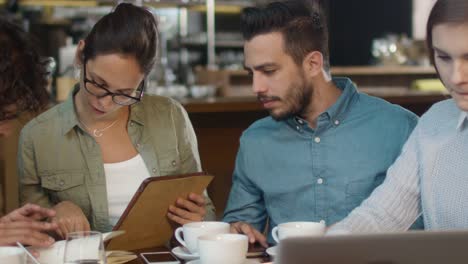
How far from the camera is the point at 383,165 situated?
2.56 m

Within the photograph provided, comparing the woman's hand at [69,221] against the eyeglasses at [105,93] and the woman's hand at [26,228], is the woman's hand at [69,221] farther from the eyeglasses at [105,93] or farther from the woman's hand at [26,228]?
the eyeglasses at [105,93]

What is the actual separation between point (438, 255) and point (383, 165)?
4.23ft

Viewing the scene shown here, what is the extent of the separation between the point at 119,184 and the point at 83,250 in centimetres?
101

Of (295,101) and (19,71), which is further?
(295,101)

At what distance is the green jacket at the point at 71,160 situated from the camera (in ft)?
8.65

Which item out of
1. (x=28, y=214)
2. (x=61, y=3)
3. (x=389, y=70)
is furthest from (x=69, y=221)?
(x=389, y=70)

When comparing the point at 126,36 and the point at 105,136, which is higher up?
the point at 126,36

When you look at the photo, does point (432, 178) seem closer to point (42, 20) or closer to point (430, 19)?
point (430, 19)

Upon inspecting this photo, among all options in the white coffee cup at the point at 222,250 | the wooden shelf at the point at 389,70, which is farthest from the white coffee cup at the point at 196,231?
the wooden shelf at the point at 389,70

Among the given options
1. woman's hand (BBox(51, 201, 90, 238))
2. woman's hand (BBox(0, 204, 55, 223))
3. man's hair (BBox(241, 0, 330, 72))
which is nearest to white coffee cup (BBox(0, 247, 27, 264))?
woman's hand (BBox(0, 204, 55, 223))

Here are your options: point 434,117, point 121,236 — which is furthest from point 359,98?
point 121,236

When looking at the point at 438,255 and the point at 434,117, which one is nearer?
the point at 438,255

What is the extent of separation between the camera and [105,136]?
270cm

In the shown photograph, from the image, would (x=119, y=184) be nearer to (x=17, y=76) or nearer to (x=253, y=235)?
(x=17, y=76)
